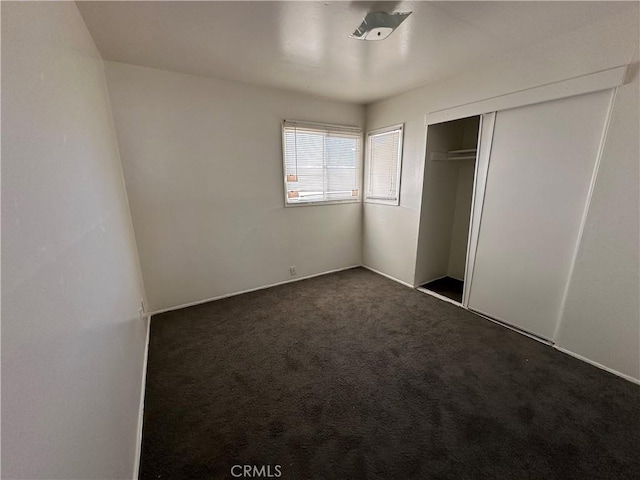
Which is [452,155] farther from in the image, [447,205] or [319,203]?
[319,203]

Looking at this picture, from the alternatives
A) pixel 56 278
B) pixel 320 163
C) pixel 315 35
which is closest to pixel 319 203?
pixel 320 163

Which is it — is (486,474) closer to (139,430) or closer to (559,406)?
(559,406)

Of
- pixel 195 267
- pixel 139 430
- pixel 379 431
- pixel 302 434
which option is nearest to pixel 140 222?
pixel 195 267

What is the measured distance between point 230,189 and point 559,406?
11.0 ft

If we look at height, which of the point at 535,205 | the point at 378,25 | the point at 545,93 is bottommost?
the point at 535,205

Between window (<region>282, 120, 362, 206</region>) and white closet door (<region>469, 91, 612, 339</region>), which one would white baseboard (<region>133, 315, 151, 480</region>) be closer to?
window (<region>282, 120, 362, 206</region>)

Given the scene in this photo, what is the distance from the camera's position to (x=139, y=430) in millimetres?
1561

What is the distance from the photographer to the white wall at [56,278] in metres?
0.57

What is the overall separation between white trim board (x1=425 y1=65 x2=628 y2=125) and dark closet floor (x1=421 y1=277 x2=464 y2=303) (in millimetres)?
2059

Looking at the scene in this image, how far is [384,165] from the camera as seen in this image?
372 cm

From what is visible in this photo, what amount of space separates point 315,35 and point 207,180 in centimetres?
178

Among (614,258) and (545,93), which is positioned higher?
Answer: (545,93)

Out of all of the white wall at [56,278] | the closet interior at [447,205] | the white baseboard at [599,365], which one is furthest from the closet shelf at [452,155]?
the white wall at [56,278]

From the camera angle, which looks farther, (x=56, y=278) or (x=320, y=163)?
(x=320, y=163)
